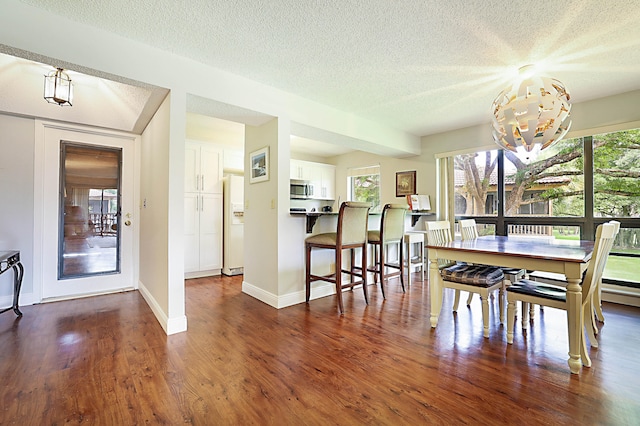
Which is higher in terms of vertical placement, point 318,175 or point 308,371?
point 318,175

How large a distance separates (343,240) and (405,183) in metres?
2.75

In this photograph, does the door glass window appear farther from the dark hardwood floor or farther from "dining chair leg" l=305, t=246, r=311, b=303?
"dining chair leg" l=305, t=246, r=311, b=303

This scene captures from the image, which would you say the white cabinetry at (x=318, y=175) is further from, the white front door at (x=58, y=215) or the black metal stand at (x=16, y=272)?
the black metal stand at (x=16, y=272)

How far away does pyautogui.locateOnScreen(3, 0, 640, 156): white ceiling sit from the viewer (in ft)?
6.13

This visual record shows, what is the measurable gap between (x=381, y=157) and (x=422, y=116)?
170 centimetres

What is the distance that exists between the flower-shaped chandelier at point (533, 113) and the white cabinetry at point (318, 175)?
397 cm

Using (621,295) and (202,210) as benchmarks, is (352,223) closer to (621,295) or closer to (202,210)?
(202,210)

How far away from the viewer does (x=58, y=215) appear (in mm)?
3309

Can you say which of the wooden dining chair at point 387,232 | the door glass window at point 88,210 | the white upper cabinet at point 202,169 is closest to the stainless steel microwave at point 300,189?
the white upper cabinet at point 202,169

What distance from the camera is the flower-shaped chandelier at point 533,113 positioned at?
2.26 meters

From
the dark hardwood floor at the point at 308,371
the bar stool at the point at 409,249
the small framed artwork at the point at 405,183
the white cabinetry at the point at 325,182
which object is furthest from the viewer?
the white cabinetry at the point at 325,182

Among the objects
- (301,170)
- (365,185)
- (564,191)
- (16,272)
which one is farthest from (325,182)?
(16,272)

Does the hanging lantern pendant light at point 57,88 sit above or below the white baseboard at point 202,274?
above

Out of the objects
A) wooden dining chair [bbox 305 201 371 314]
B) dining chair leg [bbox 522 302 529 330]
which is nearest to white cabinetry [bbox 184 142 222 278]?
wooden dining chair [bbox 305 201 371 314]
